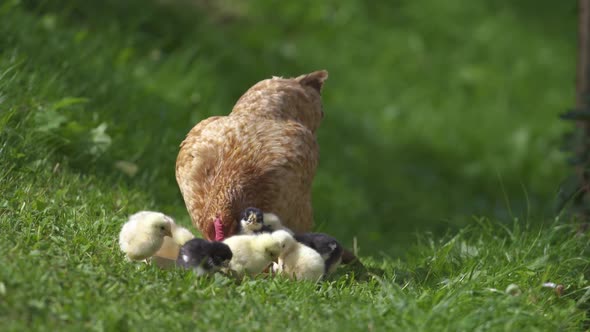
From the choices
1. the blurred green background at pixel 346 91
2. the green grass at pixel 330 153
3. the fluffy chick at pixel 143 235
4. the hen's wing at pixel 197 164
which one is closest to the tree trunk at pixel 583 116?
the green grass at pixel 330 153

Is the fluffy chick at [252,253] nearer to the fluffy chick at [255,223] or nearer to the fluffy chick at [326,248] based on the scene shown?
the fluffy chick at [255,223]

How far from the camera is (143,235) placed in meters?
4.39

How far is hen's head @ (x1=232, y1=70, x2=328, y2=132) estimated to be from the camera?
579cm

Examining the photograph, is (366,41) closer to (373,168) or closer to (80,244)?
(373,168)

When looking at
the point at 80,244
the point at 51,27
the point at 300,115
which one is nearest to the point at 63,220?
the point at 80,244

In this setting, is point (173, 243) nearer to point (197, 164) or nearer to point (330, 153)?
point (197, 164)

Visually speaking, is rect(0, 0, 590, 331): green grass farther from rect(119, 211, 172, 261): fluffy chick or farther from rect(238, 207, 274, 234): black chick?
rect(238, 207, 274, 234): black chick

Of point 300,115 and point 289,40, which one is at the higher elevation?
point 300,115

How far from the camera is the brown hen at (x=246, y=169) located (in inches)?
195

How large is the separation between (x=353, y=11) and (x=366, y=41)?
527 mm

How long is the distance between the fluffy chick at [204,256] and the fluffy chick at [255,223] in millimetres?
333

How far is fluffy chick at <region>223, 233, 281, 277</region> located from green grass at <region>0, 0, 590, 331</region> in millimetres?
201

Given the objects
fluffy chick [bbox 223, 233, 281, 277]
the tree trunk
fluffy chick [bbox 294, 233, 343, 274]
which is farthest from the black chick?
the tree trunk

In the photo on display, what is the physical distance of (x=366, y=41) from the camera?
37.5 ft
